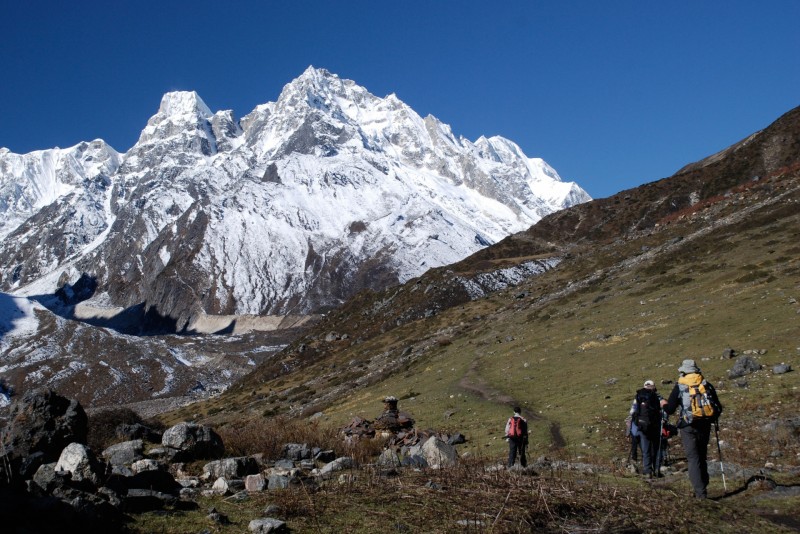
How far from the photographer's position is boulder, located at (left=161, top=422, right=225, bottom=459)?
1689cm

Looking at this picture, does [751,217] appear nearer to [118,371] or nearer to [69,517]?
[69,517]

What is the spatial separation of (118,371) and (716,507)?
200564 millimetres

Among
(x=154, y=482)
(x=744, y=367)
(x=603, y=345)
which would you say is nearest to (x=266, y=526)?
(x=154, y=482)

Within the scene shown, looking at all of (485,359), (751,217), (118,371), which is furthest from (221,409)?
(118,371)

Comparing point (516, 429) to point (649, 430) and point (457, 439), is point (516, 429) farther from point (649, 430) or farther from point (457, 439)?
point (457, 439)

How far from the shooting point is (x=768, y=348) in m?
28.6

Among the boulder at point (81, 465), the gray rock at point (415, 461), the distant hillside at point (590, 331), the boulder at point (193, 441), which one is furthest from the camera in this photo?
the distant hillside at point (590, 331)

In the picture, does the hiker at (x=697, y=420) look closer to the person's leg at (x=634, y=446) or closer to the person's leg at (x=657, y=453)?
the person's leg at (x=657, y=453)

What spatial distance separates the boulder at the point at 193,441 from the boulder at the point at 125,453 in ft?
2.66

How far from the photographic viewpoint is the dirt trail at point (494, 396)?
24.4 meters

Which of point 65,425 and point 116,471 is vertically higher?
point 65,425

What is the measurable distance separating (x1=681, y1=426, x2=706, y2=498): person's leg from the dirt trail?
30.3 ft

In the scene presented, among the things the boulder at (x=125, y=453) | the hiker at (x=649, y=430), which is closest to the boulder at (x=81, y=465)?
the boulder at (x=125, y=453)

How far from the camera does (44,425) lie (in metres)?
14.9
